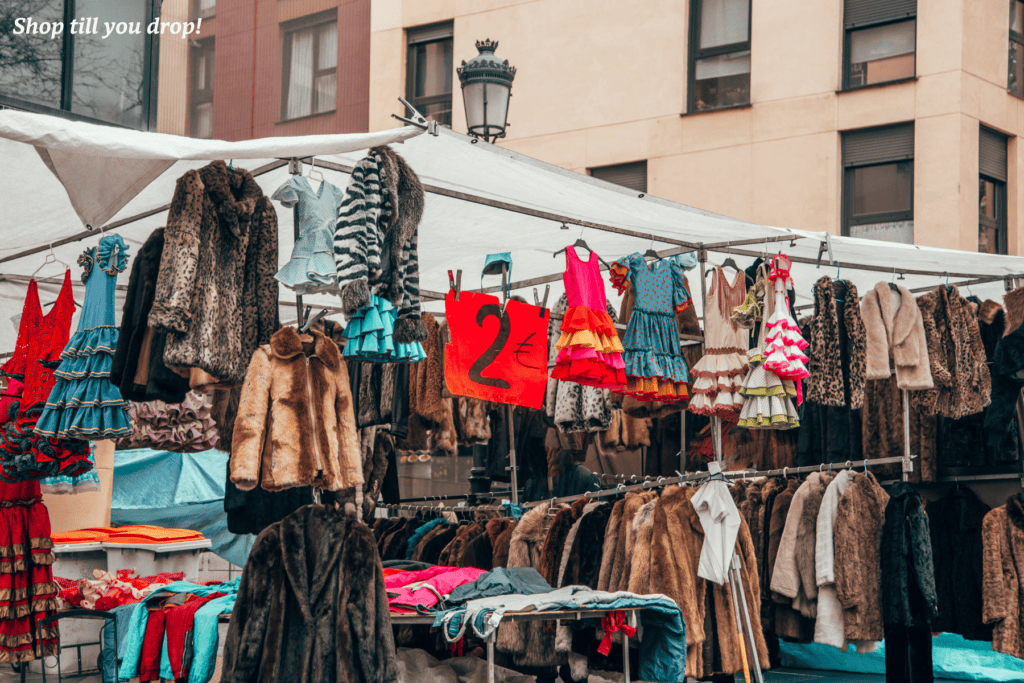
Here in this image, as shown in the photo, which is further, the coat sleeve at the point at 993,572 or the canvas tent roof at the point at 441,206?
the coat sleeve at the point at 993,572

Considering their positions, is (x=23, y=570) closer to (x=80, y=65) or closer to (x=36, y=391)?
(x=36, y=391)

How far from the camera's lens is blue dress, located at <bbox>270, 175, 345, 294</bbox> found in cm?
556

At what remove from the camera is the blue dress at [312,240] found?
5.56m

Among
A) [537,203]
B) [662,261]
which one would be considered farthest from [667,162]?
[537,203]

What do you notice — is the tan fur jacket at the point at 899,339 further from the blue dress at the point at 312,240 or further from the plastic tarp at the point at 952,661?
the blue dress at the point at 312,240

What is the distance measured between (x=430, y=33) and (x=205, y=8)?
6.54 m

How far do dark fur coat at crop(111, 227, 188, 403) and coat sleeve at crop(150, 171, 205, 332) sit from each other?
17 centimetres

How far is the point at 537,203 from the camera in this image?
7148 millimetres

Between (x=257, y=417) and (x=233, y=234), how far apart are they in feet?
3.20

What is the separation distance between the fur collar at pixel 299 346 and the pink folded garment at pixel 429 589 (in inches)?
56.6

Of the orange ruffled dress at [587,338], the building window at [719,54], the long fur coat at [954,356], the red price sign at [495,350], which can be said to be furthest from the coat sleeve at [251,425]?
the building window at [719,54]

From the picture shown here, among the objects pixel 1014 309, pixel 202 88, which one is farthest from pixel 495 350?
pixel 202 88

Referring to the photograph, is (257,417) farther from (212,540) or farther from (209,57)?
(209,57)

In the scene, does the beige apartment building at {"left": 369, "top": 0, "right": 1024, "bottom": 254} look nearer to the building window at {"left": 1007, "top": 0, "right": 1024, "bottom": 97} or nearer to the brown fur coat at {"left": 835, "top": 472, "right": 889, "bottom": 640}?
the building window at {"left": 1007, "top": 0, "right": 1024, "bottom": 97}
